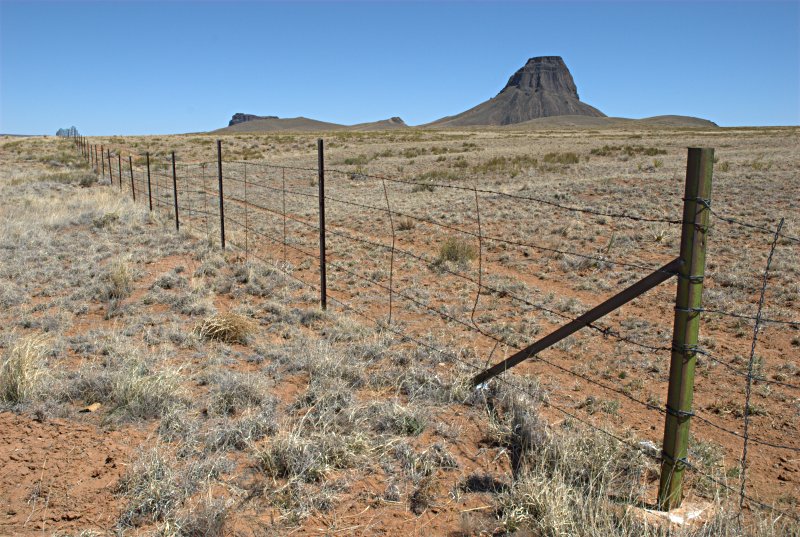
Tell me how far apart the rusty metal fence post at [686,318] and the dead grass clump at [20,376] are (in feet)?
15.2

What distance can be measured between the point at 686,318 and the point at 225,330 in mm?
4767

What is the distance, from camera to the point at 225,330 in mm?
6406

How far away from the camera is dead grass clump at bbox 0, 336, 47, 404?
4.59 meters

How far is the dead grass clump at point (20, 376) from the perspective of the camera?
15.1 feet

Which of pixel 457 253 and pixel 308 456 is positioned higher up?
pixel 457 253

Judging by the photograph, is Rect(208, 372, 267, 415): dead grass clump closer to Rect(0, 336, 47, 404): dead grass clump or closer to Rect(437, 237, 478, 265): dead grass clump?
Rect(0, 336, 47, 404): dead grass clump

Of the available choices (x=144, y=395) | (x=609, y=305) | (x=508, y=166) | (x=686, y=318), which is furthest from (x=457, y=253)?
(x=508, y=166)

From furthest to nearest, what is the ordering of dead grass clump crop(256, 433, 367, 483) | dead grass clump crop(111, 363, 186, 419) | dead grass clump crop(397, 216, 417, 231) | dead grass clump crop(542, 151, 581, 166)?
dead grass clump crop(542, 151, 581, 166), dead grass clump crop(397, 216, 417, 231), dead grass clump crop(111, 363, 186, 419), dead grass clump crop(256, 433, 367, 483)

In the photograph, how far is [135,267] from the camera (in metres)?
9.60

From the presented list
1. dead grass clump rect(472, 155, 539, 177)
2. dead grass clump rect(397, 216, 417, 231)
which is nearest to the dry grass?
dead grass clump rect(397, 216, 417, 231)

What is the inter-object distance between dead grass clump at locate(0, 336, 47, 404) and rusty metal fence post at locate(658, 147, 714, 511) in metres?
4.63

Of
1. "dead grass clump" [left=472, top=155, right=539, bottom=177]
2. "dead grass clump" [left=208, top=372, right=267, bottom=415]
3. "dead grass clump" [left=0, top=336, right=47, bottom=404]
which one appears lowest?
"dead grass clump" [left=208, top=372, right=267, bottom=415]

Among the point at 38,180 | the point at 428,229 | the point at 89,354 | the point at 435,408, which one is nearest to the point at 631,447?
the point at 435,408

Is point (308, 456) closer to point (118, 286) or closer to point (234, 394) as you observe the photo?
point (234, 394)
